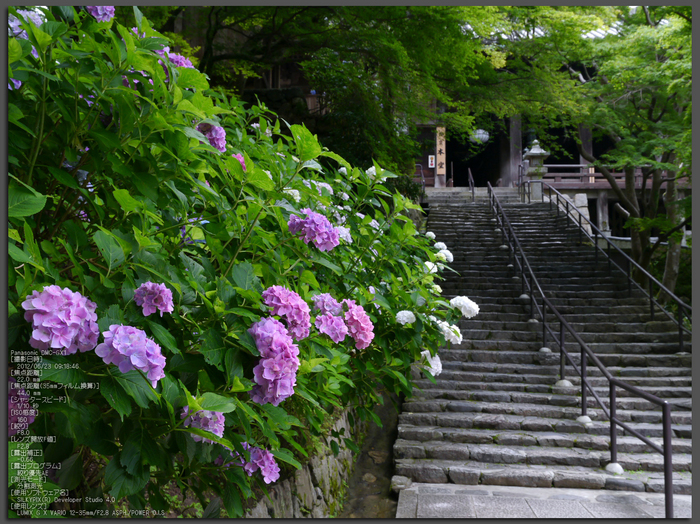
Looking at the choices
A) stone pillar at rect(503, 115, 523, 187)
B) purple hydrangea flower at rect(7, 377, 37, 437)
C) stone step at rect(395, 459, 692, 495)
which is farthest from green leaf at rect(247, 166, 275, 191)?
stone pillar at rect(503, 115, 523, 187)

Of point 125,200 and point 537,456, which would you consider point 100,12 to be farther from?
point 537,456

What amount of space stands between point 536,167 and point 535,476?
13.5m

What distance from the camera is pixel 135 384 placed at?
3.21ft

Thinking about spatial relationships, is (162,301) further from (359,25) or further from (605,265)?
(605,265)

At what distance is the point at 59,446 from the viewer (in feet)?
3.71

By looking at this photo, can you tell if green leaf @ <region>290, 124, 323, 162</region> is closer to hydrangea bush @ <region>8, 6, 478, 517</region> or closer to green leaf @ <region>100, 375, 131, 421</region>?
hydrangea bush @ <region>8, 6, 478, 517</region>

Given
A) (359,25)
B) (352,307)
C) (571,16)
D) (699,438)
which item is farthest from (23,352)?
(571,16)

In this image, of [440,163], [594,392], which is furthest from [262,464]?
[440,163]

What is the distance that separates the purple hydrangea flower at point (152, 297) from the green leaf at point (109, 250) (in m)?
0.08

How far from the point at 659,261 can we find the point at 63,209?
1624cm

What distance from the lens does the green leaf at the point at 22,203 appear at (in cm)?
103

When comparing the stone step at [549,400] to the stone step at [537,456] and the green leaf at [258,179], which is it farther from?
the green leaf at [258,179]

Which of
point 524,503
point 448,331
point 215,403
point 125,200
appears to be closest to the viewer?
point 215,403

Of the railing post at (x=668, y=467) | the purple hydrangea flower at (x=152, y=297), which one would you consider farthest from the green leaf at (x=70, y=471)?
the railing post at (x=668, y=467)
